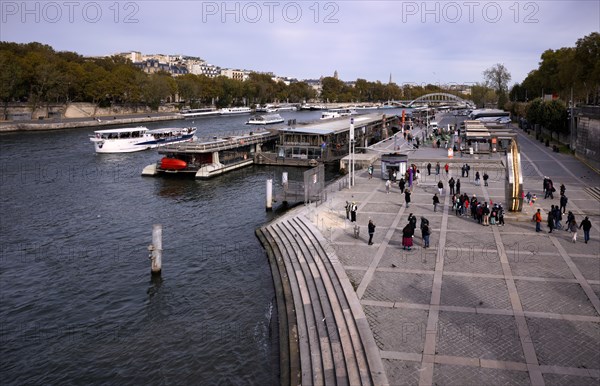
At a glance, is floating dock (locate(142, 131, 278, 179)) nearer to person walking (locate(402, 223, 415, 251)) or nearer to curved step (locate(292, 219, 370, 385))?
curved step (locate(292, 219, 370, 385))

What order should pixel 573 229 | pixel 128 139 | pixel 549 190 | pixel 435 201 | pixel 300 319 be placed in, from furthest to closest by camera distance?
pixel 128 139 → pixel 549 190 → pixel 435 201 → pixel 573 229 → pixel 300 319

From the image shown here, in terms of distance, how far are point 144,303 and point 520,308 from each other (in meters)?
15.4

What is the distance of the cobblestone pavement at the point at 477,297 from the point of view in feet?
45.5

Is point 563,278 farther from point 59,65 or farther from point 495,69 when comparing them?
point 495,69

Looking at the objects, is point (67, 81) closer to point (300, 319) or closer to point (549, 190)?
point (549, 190)

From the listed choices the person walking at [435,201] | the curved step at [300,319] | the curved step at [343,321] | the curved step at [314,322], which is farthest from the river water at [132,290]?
the person walking at [435,201]

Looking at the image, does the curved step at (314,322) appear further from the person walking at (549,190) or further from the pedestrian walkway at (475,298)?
the person walking at (549,190)

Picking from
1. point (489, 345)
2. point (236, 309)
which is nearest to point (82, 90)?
point (236, 309)

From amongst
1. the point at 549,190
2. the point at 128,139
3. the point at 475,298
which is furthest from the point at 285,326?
the point at 128,139

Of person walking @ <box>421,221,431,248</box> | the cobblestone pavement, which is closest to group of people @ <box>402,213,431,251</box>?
person walking @ <box>421,221,431,248</box>

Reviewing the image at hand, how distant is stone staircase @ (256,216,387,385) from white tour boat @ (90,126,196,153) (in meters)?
53.9

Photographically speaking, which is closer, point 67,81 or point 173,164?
point 173,164

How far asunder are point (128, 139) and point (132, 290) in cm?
5477

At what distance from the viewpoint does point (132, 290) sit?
78.3 feet
